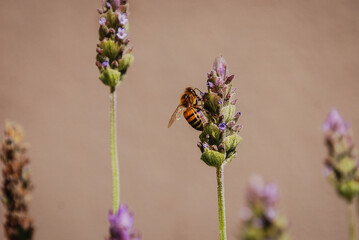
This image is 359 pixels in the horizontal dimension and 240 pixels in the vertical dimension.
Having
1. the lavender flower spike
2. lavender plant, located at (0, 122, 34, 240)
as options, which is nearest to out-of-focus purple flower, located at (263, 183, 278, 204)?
lavender plant, located at (0, 122, 34, 240)

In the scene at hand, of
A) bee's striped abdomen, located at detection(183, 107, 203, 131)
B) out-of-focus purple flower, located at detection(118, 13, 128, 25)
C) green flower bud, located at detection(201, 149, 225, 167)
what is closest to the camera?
green flower bud, located at detection(201, 149, 225, 167)

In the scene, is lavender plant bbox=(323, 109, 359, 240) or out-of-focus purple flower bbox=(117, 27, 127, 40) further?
out-of-focus purple flower bbox=(117, 27, 127, 40)

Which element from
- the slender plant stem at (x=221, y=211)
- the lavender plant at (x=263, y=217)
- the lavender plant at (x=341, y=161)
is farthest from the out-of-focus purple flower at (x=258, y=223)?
the slender plant stem at (x=221, y=211)

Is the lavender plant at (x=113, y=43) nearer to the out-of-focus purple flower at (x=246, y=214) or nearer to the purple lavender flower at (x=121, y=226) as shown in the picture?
the purple lavender flower at (x=121, y=226)

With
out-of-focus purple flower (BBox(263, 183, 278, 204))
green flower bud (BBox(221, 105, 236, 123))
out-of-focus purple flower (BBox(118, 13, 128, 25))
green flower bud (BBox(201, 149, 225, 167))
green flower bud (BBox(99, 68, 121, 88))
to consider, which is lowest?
out-of-focus purple flower (BBox(263, 183, 278, 204))

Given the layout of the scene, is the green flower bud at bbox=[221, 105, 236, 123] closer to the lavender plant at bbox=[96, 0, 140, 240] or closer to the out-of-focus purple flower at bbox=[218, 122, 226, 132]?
the out-of-focus purple flower at bbox=[218, 122, 226, 132]

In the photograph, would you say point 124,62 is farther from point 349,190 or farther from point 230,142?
point 349,190

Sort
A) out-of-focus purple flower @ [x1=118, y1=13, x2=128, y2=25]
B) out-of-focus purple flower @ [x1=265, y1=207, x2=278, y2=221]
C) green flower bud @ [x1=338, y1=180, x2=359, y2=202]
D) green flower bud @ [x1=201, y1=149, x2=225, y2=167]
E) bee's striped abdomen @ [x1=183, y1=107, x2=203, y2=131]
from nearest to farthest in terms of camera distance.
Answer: out-of-focus purple flower @ [x1=265, y1=207, x2=278, y2=221], green flower bud @ [x1=338, y1=180, x2=359, y2=202], green flower bud @ [x1=201, y1=149, x2=225, y2=167], out-of-focus purple flower @ [x1=118, y1=13, x2=128, y2=25], bee's striped abdomen @ [x1=183, y1=107, x2=203, y2=131]
